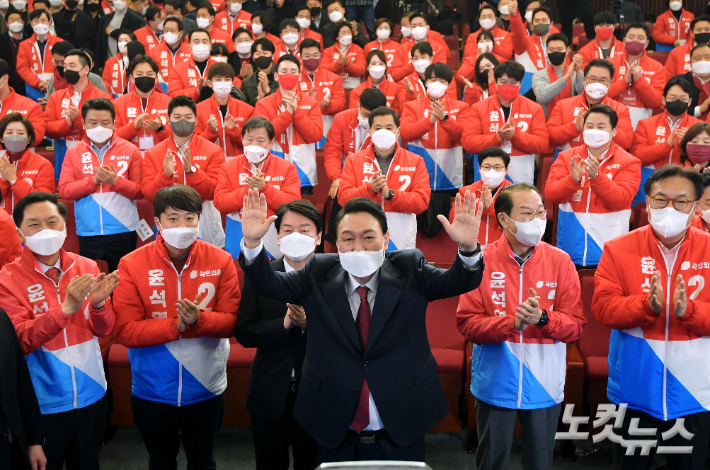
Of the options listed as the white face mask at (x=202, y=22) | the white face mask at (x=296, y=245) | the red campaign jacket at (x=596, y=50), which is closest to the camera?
the white face mask at (x=296, y=245)

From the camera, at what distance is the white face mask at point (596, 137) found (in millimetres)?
4801

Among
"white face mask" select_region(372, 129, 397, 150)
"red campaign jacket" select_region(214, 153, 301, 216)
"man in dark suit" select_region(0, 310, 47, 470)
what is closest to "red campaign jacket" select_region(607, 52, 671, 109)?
"white face mask" select_region(372, 129, 397, 150)

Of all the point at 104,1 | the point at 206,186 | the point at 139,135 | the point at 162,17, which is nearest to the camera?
the point at 206,186

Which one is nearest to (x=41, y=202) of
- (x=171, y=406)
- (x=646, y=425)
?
(x=171, y=406)

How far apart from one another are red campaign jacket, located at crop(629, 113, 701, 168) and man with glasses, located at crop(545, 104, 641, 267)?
99 cm

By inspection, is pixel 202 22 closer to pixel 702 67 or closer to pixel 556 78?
pixel 556 78

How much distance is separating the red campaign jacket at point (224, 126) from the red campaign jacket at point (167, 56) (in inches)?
86.1

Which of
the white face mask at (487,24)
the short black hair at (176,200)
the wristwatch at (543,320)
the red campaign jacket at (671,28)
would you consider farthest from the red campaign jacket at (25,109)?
the red campaign jacket at (671,28)

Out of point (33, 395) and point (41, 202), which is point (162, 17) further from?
point (33, 395)

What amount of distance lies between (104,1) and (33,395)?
9.54m

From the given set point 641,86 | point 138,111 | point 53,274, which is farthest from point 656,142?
point 53,274

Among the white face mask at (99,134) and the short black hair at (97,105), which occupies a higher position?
the short black hair at (97,105)

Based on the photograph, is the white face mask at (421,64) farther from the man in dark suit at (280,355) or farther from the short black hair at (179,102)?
the man in dark suit at (280,355)

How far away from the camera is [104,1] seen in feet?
36.0
